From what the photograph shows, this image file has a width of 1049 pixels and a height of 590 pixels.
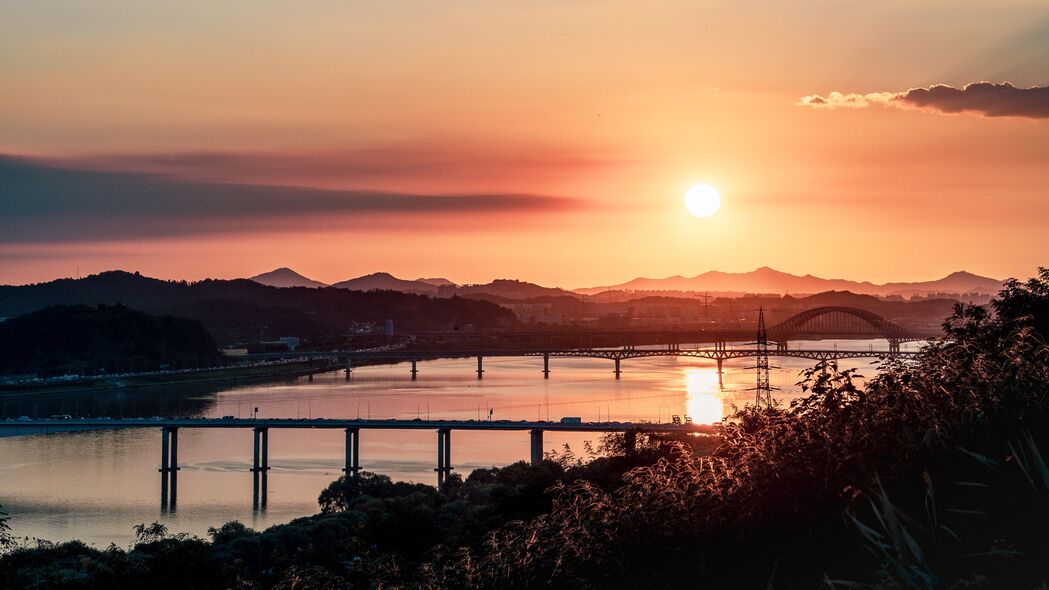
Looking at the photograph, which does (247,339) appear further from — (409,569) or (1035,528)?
(1035,528)

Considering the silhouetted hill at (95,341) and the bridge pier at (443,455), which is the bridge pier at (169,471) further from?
the silhouetted hill at (95,341)

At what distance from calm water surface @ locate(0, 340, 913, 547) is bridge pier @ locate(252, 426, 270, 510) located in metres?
Answer: 0.39

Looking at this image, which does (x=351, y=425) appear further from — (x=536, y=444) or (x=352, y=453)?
(x=536, y=444)

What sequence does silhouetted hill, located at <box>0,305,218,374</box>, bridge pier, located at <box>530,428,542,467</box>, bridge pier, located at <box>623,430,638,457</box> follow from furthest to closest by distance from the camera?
1. silhouetted hill, located at <box>0,305,218,374</box>
2. bridge pier, located at <box>530,428,542,467</box>
3. bridge pier, located at <box>623,430,638,457</box>

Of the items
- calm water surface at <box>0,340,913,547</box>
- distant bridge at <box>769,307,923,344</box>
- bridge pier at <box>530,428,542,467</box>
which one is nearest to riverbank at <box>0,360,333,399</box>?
calm water surface at <box>0,340,913,547</box>

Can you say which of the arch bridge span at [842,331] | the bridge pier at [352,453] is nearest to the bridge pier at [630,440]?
the bridge pier at [352,453]

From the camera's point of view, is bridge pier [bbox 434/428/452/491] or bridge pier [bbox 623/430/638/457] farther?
bridge pier [bbox 434/428/452/491]

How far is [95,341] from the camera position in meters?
121

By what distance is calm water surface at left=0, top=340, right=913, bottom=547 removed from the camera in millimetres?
43562

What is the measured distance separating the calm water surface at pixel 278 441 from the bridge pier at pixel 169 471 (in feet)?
1.35

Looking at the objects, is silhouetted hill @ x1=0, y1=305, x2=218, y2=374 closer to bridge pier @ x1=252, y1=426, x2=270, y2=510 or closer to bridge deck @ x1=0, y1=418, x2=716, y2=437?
bridge deck @ x1=0, y1=418, x2=716, y2=437

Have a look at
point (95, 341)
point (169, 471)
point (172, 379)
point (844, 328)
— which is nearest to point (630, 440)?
point (169, 471)

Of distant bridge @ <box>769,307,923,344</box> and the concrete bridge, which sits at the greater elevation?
distant bridge @ <box>769,307,923,344</box>

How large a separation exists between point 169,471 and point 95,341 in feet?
237
